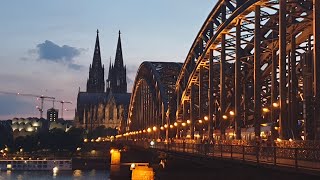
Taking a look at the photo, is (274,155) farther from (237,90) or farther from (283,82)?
(237,90)

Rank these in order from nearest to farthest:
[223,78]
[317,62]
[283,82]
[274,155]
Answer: [274,155]
[317,62]
[283,82]
[223,78]

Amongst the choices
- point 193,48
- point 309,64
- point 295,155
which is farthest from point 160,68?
A: point 295,155

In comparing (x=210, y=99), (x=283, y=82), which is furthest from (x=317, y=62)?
(x=210, y=99)

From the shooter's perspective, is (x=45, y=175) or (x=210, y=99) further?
(x=45, y=175)

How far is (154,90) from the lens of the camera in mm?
126125

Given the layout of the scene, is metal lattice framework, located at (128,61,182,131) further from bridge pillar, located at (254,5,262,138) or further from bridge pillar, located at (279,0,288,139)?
bridge pillar, located at (279,0,288,139)

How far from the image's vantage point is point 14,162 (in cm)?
17288

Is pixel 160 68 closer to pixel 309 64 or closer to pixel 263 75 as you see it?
pixel 263 75

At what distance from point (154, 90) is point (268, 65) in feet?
196

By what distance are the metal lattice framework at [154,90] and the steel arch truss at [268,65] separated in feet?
76.6

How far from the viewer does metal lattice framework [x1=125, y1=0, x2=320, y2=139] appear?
128 ft

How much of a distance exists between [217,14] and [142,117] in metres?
88.8

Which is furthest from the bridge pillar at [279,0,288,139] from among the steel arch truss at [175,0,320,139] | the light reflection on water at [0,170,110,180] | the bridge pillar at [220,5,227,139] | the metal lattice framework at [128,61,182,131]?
the light reflection on water at [0,170,110,180]

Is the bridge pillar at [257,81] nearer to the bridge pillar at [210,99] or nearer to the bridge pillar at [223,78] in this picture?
the bridge pillar at [223,78]
